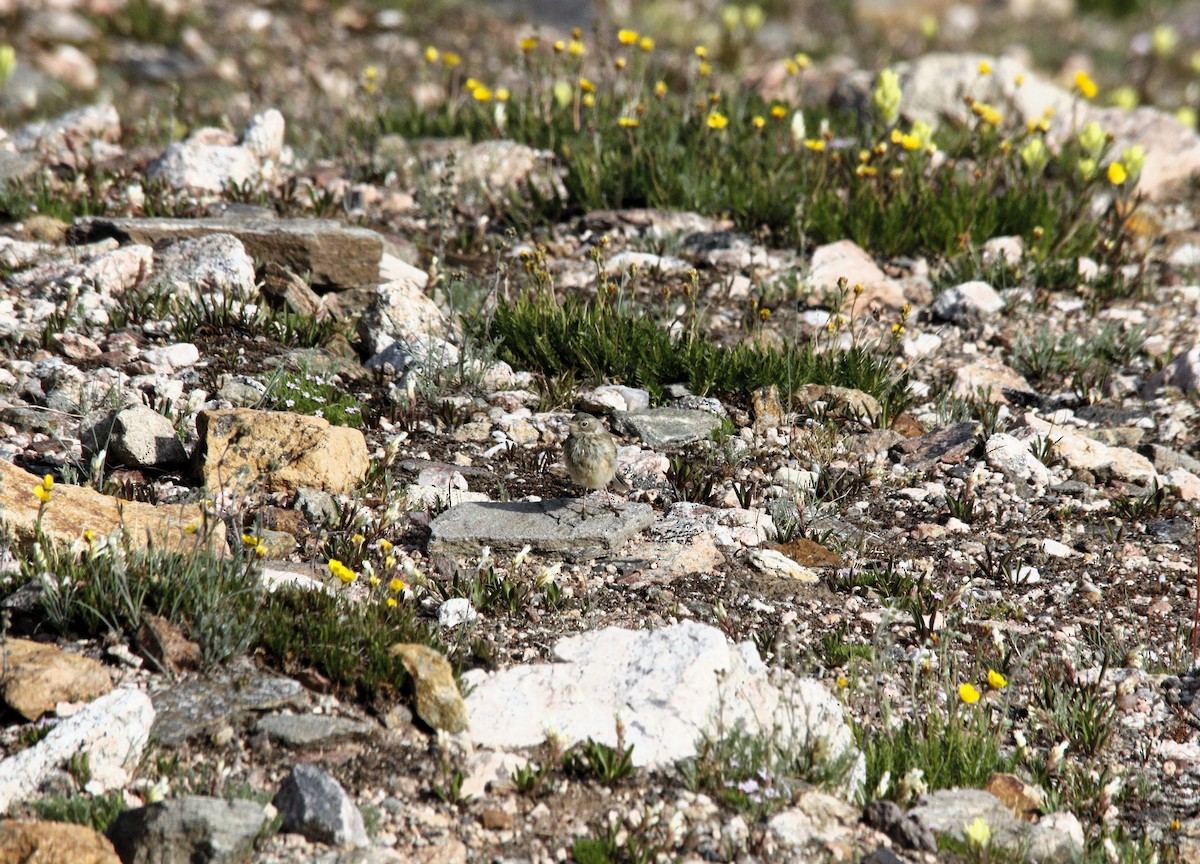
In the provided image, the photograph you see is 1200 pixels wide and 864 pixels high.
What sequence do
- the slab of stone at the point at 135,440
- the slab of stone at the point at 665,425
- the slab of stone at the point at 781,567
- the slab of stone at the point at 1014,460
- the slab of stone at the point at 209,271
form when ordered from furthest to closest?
the slab of stone at the point at 209,271, the slab of stone at the point at 665,425, the slab of stone at the point at 1014,460, the slab of stone at the point at 135,440, the slab of stone at the point at 781,567

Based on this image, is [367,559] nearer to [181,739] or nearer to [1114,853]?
[181,739]

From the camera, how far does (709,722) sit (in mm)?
3943

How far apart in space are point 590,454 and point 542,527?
14.9 inches

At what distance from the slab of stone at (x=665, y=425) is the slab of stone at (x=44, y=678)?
2.80 m

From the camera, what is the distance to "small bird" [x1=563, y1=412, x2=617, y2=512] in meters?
4.84

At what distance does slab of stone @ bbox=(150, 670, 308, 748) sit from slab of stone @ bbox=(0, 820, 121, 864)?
1.74 ft

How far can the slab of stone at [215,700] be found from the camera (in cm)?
371

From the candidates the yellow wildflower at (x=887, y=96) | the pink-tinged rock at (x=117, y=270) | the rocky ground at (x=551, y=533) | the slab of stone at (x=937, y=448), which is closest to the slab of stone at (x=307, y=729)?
the rocky ground at (x=551, y=533)

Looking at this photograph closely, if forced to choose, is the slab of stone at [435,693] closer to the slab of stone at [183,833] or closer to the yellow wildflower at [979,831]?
the slab of stone at [183,833]

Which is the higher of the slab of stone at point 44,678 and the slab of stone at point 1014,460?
the slab of stone at point 44,678

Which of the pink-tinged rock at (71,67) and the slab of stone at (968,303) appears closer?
the slab of stone at (968,303)

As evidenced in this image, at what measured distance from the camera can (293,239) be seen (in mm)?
6727

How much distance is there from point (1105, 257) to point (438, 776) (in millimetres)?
6299

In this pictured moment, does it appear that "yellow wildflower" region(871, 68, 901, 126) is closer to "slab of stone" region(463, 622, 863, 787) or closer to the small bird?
the small bird
